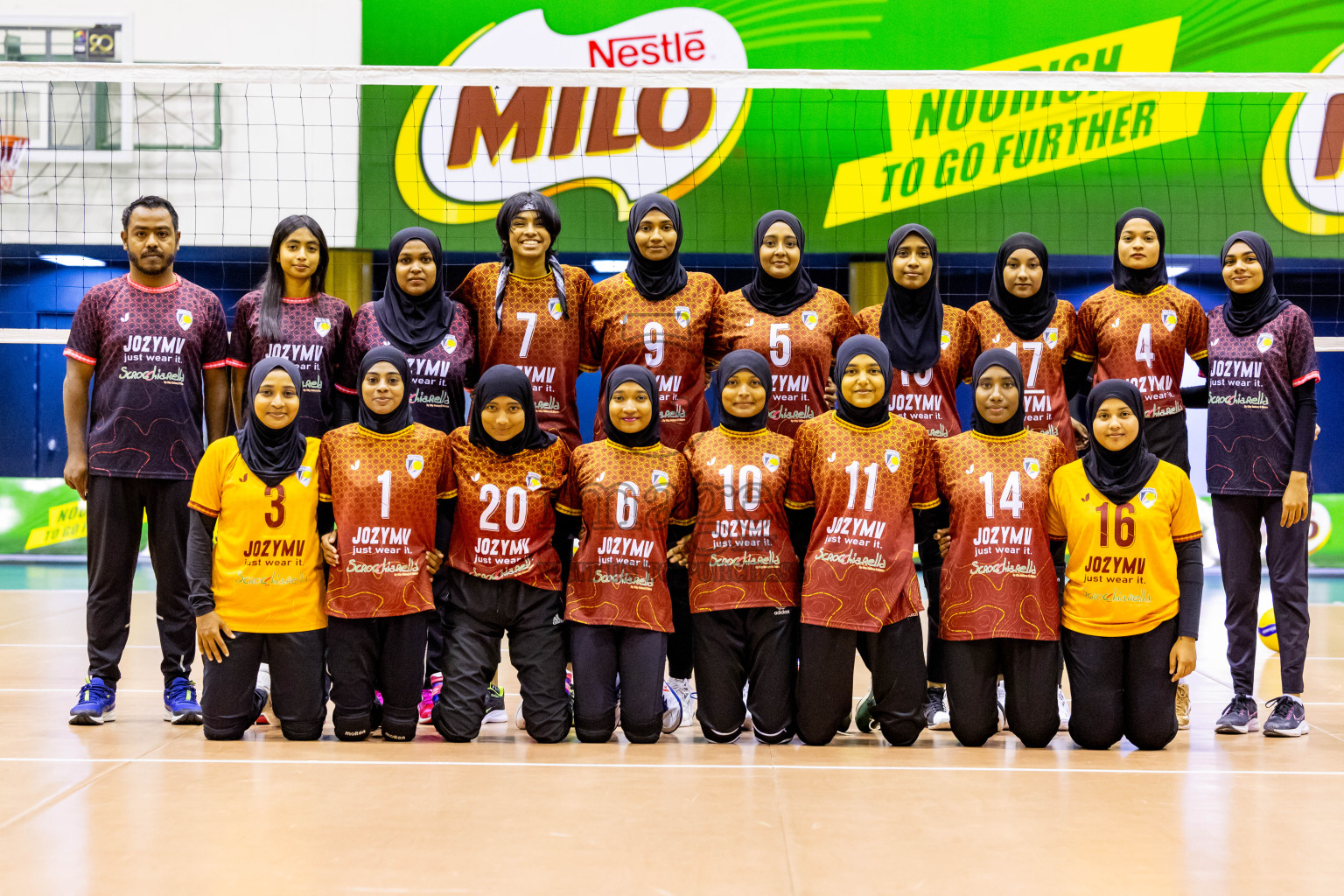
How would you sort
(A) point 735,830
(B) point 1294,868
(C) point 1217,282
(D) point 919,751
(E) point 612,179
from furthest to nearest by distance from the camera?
(C) point 1217,282 < (E) point 612,179 < (D) point 919,751 < (A) point 735,830 < (B) point 1294,868

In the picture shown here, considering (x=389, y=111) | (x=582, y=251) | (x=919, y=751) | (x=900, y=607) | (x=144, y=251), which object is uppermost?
(x=389, y=111)

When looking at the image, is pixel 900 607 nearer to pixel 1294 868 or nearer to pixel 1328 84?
pixel 1294 868

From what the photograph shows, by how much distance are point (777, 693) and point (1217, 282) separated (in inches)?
483

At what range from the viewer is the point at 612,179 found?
1119cm

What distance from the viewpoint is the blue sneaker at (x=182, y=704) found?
5.00 m

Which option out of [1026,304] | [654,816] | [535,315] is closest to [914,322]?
[1026,304]

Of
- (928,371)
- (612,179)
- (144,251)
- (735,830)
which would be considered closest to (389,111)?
(612,179)

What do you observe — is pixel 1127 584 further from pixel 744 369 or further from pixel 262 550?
pixel 262 550

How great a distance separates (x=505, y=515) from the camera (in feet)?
15.7

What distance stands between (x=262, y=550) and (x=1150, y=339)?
158 inches

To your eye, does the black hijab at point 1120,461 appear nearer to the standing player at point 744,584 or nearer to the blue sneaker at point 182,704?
the standing player at point 744,584

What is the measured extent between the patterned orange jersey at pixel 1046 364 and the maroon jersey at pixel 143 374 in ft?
12.0

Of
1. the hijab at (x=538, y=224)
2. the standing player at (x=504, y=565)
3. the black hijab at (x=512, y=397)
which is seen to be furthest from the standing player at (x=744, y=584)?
the hijab at (x=538, y=224)

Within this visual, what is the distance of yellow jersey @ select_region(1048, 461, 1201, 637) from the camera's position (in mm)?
4637
